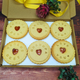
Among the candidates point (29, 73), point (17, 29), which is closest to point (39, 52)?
point (29, 73)

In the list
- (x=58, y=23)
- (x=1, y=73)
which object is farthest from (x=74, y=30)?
(x=1, y=73)

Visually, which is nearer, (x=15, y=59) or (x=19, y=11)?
(x=15, y=59)

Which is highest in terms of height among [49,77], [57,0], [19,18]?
[57,0]

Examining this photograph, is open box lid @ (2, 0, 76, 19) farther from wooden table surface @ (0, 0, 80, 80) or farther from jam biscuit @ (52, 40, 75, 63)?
wooden table surface @ (0, 0, 80, 80)

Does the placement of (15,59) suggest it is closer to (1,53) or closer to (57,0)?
(1,53)

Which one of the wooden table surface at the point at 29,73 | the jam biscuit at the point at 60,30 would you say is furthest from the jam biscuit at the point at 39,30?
the wooden table surface at the point at 29,73
